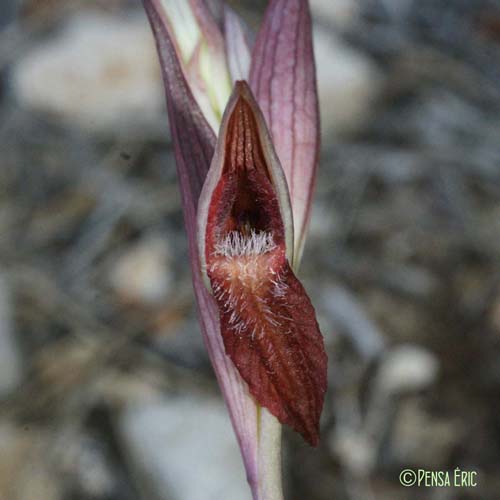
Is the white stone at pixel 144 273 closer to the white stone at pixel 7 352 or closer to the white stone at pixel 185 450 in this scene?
the white stone at pixel 7 352

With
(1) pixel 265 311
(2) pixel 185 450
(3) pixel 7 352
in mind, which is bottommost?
(2) pixel 185 450

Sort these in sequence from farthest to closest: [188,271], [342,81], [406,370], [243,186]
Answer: [342,81] → [188,271] → [406,370] → [243,186]

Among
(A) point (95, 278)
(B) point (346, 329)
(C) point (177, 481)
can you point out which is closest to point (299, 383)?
(C) point (177, 481)

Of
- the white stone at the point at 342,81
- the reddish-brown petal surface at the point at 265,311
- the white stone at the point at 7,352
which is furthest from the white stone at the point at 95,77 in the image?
the reddish-brown petal surface at the point at 265,311

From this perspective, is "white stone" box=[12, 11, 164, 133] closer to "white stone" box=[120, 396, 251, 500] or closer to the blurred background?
the blurred background

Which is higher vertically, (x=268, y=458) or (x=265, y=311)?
(x=265, y=311)

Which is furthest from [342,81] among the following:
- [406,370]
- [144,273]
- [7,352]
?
[7,352]

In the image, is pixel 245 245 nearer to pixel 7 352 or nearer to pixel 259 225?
pixel 259 225
